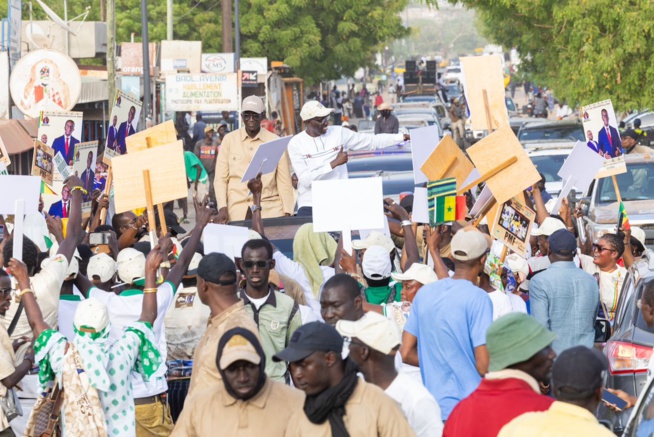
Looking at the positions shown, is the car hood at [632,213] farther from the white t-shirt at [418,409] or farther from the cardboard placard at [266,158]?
the white t-shirt at [418,409]

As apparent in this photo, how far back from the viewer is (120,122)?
1161 cm

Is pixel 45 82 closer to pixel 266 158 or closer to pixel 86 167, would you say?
pixel 86 167

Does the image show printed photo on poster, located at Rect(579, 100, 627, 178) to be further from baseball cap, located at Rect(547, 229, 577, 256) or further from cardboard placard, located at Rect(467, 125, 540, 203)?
baseball cap, located at Rect(547, 229, 577, 256)

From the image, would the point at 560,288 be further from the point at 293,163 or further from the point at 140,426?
the point at 293,163

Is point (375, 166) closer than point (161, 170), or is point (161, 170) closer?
point (161, 170)

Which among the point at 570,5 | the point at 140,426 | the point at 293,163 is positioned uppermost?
the point at 570,5

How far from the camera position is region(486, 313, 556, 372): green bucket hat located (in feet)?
15.7

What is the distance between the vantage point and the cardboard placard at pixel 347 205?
26.9 ft

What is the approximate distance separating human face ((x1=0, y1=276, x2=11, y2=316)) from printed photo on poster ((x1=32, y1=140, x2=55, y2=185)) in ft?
14.6

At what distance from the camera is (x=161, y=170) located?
8.39 m

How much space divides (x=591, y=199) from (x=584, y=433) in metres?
12.1

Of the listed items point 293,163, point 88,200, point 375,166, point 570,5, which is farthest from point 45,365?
point 570,5

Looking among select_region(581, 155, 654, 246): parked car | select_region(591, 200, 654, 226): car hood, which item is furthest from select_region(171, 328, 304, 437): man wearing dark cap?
select_region(581, 155, 654, 246): parked car

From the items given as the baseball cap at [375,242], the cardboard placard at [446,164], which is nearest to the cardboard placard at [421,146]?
the cardboard placard at [446,164]
